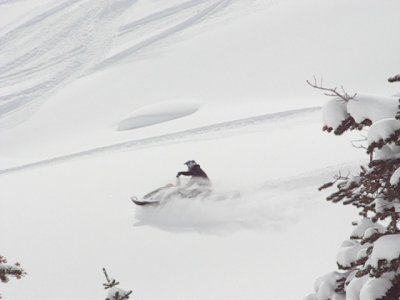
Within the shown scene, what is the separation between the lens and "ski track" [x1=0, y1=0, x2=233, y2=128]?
24625mm

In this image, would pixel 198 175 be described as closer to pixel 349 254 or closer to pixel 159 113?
pixel 159 113

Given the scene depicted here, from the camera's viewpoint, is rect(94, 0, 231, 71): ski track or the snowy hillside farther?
rect(94, 0, 231, 71): ski track

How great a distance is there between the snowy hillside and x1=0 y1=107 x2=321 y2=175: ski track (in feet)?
0.23

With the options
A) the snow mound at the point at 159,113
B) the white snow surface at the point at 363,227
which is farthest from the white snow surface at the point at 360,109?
the snow mound at the point at 159,113

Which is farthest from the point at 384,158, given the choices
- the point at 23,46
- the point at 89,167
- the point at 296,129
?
the point at 23,46

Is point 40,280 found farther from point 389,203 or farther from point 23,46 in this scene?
point 23,46

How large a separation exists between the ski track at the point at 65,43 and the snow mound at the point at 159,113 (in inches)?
218

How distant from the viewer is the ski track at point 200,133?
15570 millimetres

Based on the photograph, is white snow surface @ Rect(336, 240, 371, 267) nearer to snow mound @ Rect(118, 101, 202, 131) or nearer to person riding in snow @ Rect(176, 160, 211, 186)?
person riding in snow @ Rect(176, 160, 211, 186)

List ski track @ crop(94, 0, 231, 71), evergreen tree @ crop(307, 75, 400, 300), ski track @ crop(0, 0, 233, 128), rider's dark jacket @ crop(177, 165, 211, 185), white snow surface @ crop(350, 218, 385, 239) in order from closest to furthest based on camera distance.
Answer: evergreen tree @ crop(307, 75, 400, 300)
white snow surface @ crop(350, 218, 385, 239)
rider's dark jacket @ crop(177, 165, 211, 185)
ski track @ crop(0, 0, 233, 128)
ski track @ crop(94, 0, 231, 71)

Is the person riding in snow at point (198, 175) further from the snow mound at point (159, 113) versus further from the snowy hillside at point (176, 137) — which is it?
the snow mound at point (159, 113)

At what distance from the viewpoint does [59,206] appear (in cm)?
1259

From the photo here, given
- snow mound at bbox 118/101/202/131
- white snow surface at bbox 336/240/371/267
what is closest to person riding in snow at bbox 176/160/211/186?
snow mound at bbox 118/101/202/131

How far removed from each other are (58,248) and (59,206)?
2.33m
